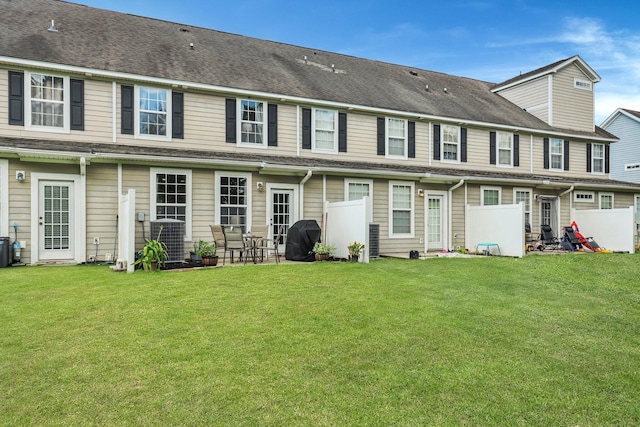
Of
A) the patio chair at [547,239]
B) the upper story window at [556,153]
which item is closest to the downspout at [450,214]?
the patio chair at [547,239]

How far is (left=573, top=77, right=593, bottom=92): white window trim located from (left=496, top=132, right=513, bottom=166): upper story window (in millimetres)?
4835

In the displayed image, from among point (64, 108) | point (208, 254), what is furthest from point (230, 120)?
point (208, 254)

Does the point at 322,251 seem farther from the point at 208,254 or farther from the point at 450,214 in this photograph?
the point at 450,214

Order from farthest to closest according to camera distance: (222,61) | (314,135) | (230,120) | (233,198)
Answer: (222,61) < (314,135) < (230,120) < (233,198)

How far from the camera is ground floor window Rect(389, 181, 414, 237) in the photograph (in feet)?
44.9

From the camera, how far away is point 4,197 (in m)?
9.50

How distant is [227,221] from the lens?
1148cm

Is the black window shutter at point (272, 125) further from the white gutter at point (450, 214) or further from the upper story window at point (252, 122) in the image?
the white gutter at point (450, 214)

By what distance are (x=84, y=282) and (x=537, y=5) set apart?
61.2ft

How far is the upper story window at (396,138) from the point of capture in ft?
47.3

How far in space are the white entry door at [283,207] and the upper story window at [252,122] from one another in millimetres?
1531

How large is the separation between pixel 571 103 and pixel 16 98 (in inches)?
776

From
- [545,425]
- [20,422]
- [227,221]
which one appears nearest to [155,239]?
[227,221]

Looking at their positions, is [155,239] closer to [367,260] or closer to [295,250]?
[295,250]
